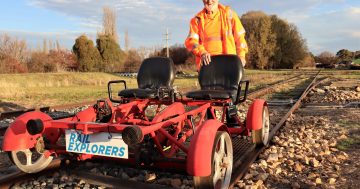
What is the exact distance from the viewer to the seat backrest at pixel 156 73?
20.9 feet

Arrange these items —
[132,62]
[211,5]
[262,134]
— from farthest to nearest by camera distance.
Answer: [132,62] → [211,5] → [262,134]

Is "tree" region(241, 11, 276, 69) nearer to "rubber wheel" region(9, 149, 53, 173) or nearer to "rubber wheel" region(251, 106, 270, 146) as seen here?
"rubber wheel" region(251, 106, 270, 146)

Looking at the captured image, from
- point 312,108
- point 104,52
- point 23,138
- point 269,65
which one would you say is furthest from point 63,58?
point 23,138

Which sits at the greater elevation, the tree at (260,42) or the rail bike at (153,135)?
the tree at (260,42)

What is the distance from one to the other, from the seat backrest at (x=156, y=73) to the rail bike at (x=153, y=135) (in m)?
0.86

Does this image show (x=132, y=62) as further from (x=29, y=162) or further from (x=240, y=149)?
(x=29, y=162)

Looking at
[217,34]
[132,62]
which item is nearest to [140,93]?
[217,34]

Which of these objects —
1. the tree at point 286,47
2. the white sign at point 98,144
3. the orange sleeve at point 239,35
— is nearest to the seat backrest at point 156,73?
the orange sleeve at point 239,35

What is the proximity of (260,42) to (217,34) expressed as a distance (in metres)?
60.3

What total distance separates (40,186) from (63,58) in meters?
47.2

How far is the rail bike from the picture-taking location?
11.1 ft

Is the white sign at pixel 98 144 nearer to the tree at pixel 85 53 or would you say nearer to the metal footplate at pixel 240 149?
the metal footplate at pixel 240 149

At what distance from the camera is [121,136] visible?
3445 mm

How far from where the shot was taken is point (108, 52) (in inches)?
1971
